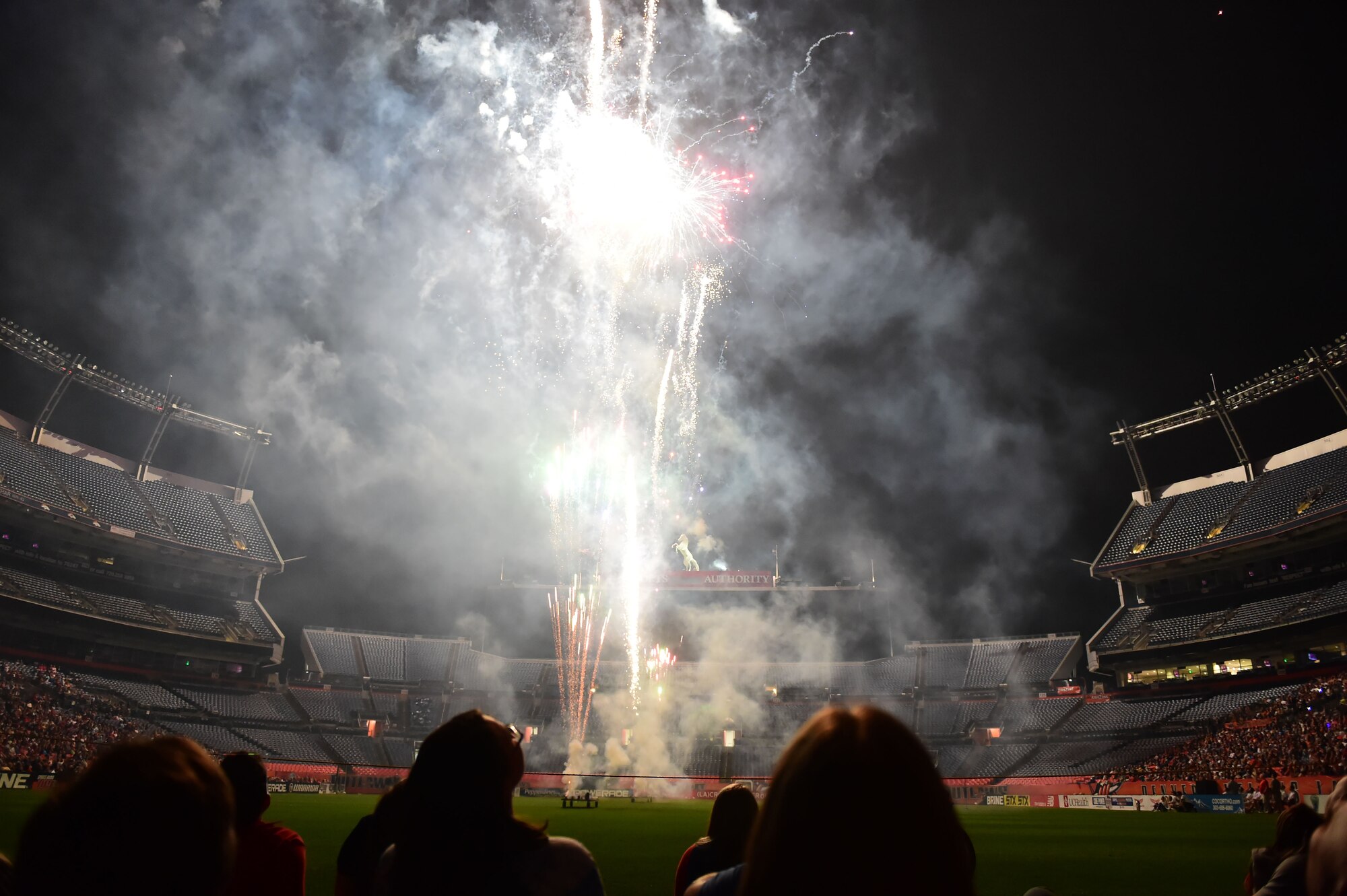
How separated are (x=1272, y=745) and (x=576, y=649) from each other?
55858 mm

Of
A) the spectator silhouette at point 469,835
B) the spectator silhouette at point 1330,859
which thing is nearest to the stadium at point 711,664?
the spectator silhouette at point 1330,859

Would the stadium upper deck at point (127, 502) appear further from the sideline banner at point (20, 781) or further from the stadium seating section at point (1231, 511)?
the stadium seating section at point (1231, 511)

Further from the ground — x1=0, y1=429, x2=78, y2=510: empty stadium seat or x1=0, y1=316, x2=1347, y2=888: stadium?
x1=0, y1=429, x2=78, y2=510: empty stadium seat

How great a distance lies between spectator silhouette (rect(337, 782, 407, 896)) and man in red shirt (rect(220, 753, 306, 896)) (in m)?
0.25

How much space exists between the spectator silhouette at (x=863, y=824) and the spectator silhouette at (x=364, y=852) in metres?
3.37

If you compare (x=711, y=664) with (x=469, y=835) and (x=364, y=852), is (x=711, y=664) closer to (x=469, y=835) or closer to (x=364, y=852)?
(x=364, y=852)

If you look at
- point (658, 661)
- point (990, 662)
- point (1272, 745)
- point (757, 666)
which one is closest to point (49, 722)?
point (658, 661)

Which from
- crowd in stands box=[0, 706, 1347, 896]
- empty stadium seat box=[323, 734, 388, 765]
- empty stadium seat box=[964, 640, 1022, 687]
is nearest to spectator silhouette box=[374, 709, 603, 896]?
crowd in stands box=[0, 706, 1347, 896]

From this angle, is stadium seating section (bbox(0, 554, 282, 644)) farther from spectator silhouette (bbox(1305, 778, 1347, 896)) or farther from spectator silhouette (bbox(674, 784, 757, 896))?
spectator silhouette (bbox(1305, 778, 1347, 896))

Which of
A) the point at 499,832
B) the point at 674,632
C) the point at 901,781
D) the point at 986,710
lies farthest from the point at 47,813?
the point at 674,632

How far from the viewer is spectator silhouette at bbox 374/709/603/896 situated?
271cm

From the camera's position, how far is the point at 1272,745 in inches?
1583

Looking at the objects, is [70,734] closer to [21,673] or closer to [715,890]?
[21,673]

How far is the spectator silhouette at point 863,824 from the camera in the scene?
1.70m
